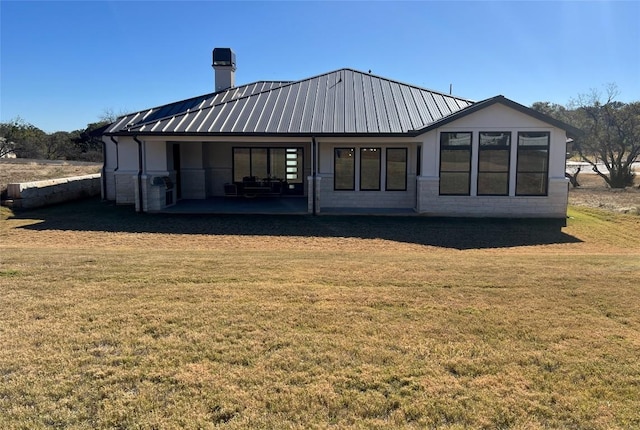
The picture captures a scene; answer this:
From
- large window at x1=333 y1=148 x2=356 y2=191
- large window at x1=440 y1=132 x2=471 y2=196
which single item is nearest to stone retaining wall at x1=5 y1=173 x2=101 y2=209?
large window at x1=333 y1=148 x2=356 y2=191

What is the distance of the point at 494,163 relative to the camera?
15758 mm

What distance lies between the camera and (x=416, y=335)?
473 cm

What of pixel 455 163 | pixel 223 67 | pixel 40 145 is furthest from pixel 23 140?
pixel 455 163

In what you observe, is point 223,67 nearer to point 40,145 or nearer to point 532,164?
point 532,164

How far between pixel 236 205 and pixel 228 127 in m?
3.12

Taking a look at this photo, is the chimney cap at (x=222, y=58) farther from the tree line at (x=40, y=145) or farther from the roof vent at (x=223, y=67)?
the tree line at (x=40, y=145)

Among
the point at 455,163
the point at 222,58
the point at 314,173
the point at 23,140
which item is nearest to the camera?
the point at 455,163

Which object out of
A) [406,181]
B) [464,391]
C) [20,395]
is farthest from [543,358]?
[406,181]

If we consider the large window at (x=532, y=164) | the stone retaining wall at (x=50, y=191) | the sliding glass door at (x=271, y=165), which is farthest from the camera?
the sliding glass door at (x=271, y=165)

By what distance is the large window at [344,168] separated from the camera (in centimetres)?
1736

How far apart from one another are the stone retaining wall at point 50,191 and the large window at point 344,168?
10.7 m

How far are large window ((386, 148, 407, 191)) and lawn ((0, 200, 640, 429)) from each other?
343 inches

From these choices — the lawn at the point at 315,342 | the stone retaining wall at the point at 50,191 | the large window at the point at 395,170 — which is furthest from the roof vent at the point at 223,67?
the lawn at the point at 315,342

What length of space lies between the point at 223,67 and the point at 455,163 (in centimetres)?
1241
